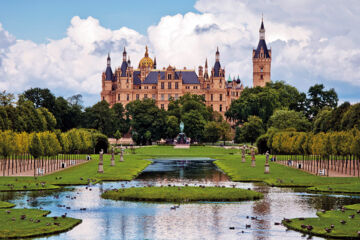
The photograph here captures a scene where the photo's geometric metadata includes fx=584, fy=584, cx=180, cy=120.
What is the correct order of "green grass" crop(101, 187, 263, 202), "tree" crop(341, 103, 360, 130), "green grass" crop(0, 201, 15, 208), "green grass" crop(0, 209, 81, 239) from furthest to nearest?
"tree" crop(341, 103, 360, 130) → "green grass" crop(101, 187, 263, 202) → "green grass" crop(0, 201, 15, 208) → "green grass" crop(0, 209, 81, 239)

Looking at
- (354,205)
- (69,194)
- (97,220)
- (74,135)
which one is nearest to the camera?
(97,220)


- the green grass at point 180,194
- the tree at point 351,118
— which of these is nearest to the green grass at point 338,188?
the green grass at point 180,194

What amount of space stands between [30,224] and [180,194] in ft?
40.2

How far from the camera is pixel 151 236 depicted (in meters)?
25.2

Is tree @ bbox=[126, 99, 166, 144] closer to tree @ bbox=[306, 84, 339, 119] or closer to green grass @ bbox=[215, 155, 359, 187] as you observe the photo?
tree @ bbox=[306, 84, 339, 119]

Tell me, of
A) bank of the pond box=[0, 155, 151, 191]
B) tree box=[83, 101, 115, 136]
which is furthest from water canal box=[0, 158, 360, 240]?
tree box=[83, 101, 115, 136]

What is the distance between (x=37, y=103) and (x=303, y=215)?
4072 inches

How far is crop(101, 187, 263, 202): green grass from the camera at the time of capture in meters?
35.8

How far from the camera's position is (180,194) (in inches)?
1452

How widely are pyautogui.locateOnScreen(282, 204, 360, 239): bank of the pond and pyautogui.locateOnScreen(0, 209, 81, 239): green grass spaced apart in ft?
34.4

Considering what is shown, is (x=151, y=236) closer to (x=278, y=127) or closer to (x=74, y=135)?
(x=74, y=135)

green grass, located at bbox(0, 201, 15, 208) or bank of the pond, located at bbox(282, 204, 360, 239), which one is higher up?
green grass, located at bbox(0, 201, 15, 208)

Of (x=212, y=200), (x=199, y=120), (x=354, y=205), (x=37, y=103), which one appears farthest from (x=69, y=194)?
(x=199, y=120)

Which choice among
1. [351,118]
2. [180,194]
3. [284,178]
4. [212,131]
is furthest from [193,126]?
[180,194]
